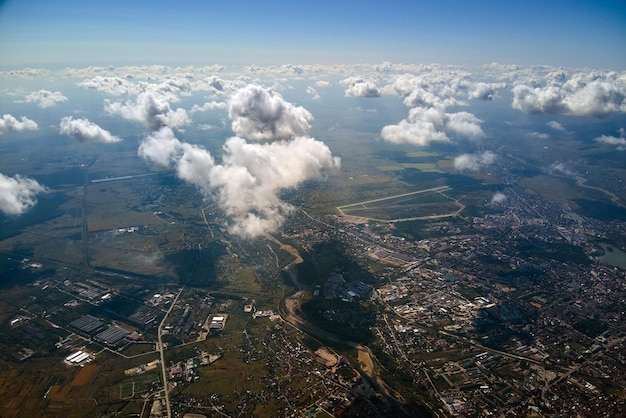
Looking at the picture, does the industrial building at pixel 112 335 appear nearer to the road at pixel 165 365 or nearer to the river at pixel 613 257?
the road at pixel 165 365

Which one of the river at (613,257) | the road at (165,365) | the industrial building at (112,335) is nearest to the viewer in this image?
the road at (165,365)

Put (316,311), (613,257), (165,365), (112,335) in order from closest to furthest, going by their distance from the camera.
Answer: (165,365) < (112,335) < (316,311) < (613,257)

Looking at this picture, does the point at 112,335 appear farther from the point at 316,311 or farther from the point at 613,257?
the point at 613,257

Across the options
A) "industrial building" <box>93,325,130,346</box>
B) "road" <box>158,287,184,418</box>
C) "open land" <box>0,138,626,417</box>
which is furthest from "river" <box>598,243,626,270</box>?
"industrial building" <box>93,325,130,346</box>

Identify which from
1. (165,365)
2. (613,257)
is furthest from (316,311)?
(613,257)

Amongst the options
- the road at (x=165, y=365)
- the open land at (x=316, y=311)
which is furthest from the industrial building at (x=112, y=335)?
the road at (x=165, y=365)

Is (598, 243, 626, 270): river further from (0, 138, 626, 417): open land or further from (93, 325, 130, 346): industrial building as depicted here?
(93, 325, 130, 346): industrial building

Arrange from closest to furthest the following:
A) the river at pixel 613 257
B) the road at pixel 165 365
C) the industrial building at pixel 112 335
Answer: the road at pixel 165 365, the industrial building at pixel 112 335, the river at pixel 613 257

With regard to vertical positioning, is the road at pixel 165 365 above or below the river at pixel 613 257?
below

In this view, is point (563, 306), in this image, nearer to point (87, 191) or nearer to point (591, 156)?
point (87, 191)

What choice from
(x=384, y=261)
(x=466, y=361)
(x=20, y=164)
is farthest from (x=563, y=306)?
(x=20, y=164)

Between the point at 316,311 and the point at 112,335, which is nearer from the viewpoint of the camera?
the point at 112,335

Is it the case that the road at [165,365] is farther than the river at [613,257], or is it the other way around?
the river at [613,257]
